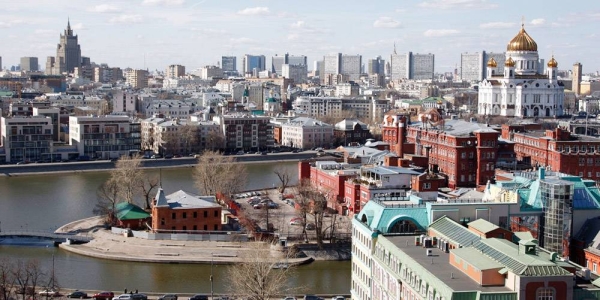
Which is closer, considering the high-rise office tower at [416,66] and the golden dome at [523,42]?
the golden dome at [523,42]

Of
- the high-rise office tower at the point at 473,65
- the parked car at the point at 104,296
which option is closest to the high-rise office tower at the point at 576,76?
the high-rise office tower at the point at 473,65

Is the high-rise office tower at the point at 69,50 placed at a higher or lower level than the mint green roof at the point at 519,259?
higher

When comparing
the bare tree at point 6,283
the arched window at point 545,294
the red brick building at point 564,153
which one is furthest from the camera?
the red brick building at point 564,153

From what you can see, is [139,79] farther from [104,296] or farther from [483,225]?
[483,225]

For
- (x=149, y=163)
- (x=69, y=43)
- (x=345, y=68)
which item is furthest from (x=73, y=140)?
(x=345, y=68)

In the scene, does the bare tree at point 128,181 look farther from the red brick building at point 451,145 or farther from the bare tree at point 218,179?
the red brick building at point 451,145

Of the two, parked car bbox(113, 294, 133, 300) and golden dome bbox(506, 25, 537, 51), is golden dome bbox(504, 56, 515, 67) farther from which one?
parked car bbox(113, 294, 133, 300)

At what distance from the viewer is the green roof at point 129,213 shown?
Result: 22.5 meters

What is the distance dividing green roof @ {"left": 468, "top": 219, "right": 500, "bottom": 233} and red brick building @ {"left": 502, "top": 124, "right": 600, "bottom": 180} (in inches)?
546

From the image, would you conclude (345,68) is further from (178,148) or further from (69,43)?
(178,148)

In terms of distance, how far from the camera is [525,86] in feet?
158

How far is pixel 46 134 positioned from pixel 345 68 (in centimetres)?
10765

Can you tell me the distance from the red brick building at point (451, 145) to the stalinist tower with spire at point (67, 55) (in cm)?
8617

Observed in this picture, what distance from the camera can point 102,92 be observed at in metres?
71.4
